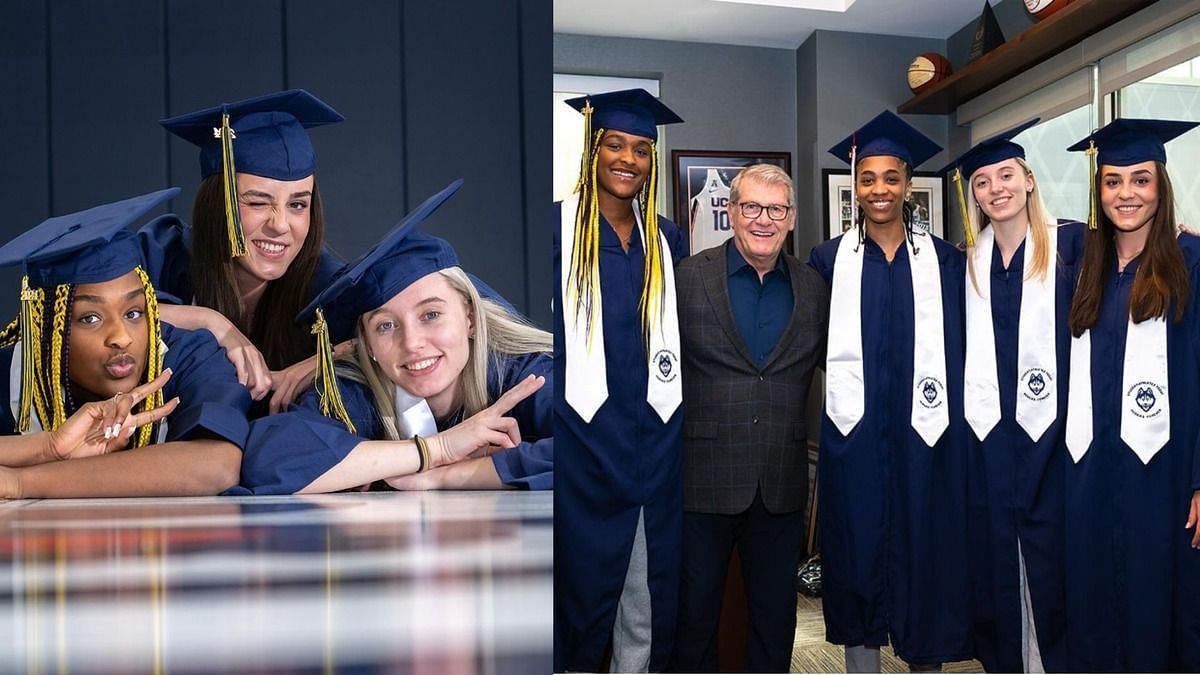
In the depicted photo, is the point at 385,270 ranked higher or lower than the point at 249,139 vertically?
lower

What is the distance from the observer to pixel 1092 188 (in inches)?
74.7

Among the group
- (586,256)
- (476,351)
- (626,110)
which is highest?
(626,110)

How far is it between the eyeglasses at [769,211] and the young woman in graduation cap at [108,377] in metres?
1.17

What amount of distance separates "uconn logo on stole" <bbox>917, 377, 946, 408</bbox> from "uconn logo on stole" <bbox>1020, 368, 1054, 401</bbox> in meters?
0.19

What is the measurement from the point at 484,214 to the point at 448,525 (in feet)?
2.06

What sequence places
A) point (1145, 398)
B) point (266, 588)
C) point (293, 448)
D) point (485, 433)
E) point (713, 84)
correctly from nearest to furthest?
point (266, 588)
point (293, 448)
point (485, 433)
point (1145, 398)
point (713, 84)

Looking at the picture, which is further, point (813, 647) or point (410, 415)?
point (813, 647)

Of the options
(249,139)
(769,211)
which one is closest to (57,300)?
(249,139)

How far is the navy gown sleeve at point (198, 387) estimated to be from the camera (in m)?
1.54

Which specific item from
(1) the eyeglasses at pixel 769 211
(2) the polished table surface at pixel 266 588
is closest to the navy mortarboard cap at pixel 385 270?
(2) the polished table surface at pixel 266 588

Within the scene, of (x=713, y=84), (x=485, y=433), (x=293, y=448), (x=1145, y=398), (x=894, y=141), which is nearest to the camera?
(x=293, y=448)

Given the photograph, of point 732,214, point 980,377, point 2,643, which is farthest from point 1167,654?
point 2,643

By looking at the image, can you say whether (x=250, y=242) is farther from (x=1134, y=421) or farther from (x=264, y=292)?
(x=1134, y=421)

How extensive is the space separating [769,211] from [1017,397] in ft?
2.35
